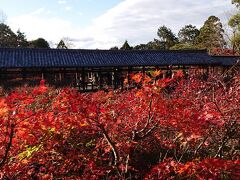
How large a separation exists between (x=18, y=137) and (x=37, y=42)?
46.7 metres

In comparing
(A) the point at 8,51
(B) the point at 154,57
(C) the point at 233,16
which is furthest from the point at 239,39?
(A) the point at 8,51

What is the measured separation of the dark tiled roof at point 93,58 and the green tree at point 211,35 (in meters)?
14.2

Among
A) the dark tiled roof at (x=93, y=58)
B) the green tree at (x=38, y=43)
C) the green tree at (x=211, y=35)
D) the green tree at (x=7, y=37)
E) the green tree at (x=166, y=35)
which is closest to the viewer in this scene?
the dark tiled roof at (x=93, y=58)

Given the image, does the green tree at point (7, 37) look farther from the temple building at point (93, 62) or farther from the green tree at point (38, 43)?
the temple building at point (93, 62)

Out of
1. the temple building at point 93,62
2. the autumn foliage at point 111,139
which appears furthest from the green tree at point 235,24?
the autumn foliage at point 111,139

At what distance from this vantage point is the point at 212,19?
44.7 m

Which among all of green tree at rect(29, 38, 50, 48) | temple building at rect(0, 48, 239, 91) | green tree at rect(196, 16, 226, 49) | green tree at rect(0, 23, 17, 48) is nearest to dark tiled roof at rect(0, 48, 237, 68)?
temple building at rect(0, 48, 239, 91)

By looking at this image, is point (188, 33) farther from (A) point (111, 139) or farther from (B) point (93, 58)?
(A) point (111, 139)

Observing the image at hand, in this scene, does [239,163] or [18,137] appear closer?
[239,163]

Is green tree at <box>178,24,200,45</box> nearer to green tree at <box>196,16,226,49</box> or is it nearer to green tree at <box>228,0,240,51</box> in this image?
green tree at <box>196,16,226,49</box>

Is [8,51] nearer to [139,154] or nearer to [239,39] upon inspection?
[139,154]

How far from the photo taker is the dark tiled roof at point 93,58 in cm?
2158

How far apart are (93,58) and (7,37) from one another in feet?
99.7

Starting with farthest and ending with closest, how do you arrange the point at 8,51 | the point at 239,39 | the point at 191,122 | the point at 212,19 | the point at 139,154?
the point at 212,19 → the point at 239,39 → the point at 8,51 → the point at 139,154 → the point at 191,122
